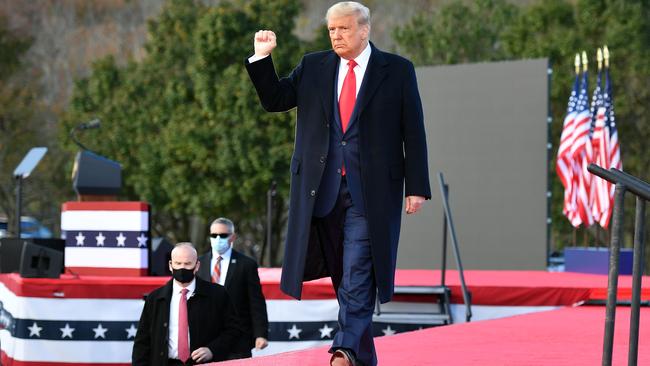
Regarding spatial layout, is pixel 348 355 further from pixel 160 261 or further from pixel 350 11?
pixel 160 261

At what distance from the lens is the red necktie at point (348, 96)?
17.2 ft

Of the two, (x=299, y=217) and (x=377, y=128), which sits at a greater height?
(x=377, y=128)

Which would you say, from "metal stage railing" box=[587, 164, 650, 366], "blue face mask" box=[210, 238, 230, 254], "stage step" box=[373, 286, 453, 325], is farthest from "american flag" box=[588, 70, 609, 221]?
"metal stage railing" box=[587, 164, 650, 366]

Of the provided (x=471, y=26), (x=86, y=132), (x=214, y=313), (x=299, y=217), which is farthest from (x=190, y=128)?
(x=299, y=217)

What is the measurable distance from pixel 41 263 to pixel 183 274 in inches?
189

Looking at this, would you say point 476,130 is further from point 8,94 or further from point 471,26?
point 8,94

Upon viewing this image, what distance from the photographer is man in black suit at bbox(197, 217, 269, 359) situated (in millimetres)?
8953

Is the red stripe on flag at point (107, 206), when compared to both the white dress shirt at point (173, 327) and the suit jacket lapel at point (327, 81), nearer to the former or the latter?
the white dress shirt at point (173, 327)

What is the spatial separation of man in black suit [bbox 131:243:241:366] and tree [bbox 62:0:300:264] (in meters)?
26.0

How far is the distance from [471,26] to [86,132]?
1238 cm

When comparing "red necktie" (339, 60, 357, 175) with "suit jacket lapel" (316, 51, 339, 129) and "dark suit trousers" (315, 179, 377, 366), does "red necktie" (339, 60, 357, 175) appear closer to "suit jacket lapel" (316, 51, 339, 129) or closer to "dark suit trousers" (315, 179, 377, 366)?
"suit jacket lapel" (316, 51, 339, 129)

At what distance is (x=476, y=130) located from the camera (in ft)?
56.1

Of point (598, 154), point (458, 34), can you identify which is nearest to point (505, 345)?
point (598, 154)

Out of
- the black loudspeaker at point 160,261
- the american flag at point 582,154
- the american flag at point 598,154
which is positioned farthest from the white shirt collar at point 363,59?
the american flag at point 582,154
